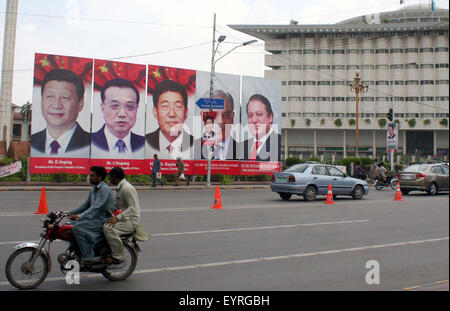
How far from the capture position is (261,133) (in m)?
31.7

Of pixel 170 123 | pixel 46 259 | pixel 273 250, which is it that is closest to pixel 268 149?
pixel 170 123

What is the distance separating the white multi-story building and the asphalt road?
64113 mm

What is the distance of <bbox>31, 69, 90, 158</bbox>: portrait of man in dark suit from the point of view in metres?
25.0

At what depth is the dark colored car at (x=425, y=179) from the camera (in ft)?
67.6

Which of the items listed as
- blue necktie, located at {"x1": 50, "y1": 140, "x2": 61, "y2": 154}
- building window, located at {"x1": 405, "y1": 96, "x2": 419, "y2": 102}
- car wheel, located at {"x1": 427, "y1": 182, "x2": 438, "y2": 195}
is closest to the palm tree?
blue necktie, located at {"x1": 50, "y1": 140, "x2": 61, "y2": 154}

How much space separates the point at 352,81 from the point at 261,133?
166 ft

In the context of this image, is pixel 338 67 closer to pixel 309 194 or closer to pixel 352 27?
pixel 352 27

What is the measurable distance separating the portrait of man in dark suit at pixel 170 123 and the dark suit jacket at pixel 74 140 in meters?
3.88

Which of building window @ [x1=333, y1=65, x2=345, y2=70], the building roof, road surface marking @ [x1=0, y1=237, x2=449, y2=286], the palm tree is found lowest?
road surface marking @ [x1=0, y1=237, x2=449, y2=286]

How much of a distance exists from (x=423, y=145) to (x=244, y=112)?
5678 cm

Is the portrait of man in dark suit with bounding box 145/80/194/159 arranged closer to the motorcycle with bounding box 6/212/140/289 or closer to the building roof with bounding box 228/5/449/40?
the motorcycle with bounding box 6/212/140/289

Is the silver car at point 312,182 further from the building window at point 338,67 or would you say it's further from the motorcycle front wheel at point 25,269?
the building window at point 338,67
